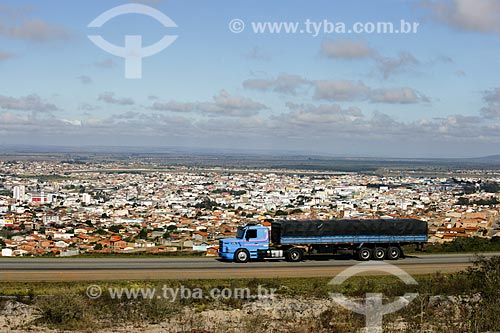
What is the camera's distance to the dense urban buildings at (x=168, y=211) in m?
37.8

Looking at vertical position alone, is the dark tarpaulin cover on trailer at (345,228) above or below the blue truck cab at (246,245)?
above

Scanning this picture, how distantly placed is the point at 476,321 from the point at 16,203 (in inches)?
2846

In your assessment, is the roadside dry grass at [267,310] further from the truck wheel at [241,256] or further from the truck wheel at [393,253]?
the truck wheel at [393,253]

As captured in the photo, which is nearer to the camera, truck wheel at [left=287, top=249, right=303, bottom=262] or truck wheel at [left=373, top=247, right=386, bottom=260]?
truck wheel at [left=287, top=249, right=303, bottom=262]

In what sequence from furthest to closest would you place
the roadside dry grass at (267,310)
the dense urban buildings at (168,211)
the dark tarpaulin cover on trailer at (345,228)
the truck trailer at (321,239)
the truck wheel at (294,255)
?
the dense urban buildings at (168,211), the dark tarpaulin cover on trailer at (345,228), the truck wheel at (294,255), the truck trailer at (321,239), the roadside dry grass at (267,310)

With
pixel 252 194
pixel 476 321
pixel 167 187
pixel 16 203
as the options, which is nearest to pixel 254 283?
pixel 476 321

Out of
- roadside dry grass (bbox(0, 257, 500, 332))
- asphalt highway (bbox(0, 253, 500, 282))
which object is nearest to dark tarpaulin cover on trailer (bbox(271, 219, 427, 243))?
asphalt highway (bbox(0, 253, 500, 282))

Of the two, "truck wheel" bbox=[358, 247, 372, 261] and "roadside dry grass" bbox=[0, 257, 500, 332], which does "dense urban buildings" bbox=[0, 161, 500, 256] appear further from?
"roadside dry grass" bbox=[0, 257, 500, 332]

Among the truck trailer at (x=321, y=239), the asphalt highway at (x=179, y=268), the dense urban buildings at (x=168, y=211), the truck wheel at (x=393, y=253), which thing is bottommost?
the dense urban buildings at (x=168, y=211)

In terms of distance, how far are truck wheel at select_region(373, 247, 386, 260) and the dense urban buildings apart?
8023mm

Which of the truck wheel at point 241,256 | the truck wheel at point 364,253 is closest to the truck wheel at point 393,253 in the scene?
the truck wheel at point 364,253

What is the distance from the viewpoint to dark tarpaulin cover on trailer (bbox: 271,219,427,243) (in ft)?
88.6

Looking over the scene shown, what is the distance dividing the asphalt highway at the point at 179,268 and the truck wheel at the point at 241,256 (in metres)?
0.44

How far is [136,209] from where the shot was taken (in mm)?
72375
